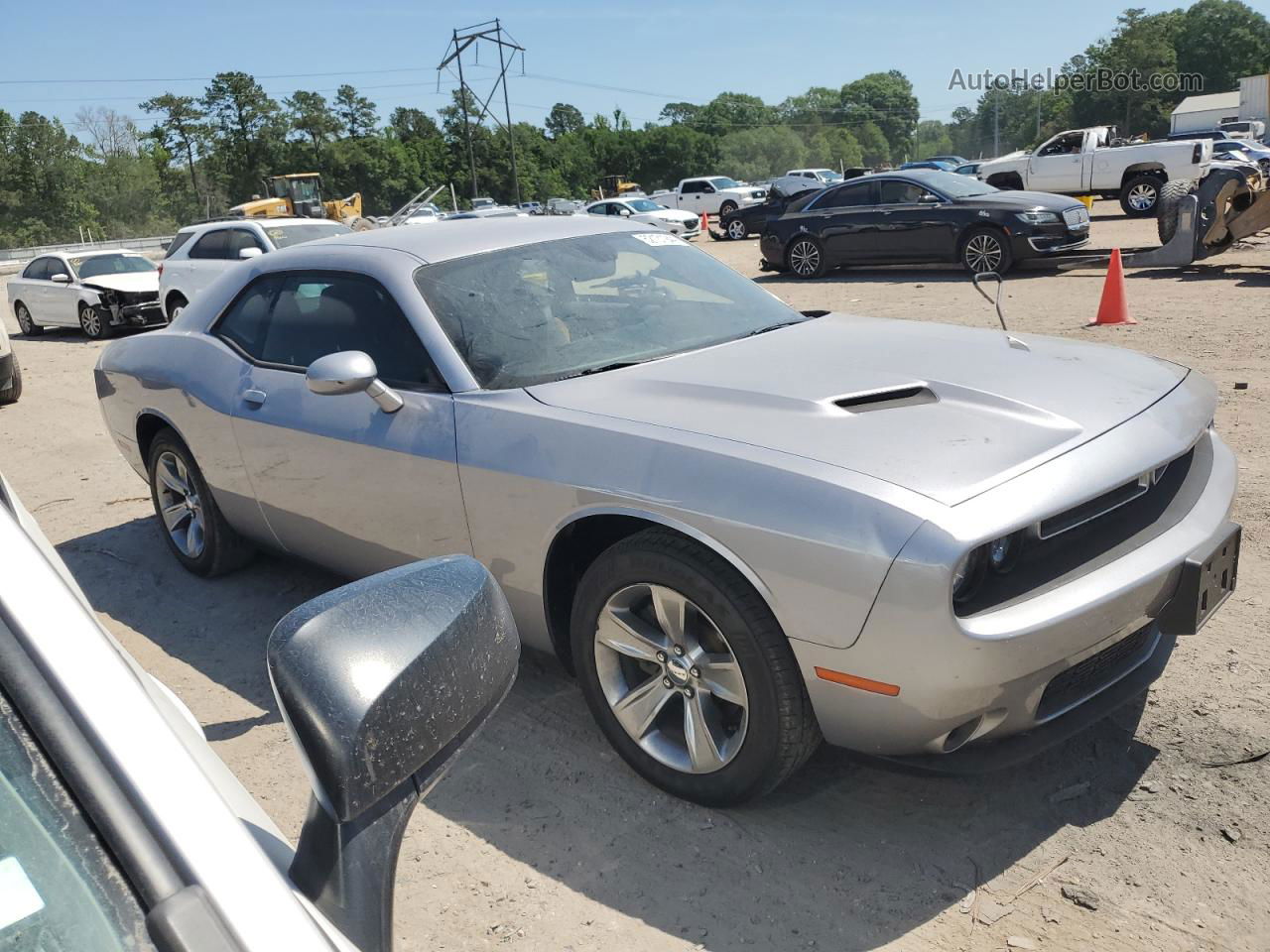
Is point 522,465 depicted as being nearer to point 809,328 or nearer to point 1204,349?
point 809,328

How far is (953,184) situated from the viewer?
51.1 ft

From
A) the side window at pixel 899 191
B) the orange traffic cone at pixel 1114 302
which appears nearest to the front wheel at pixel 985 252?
the side window at pixel 899 191

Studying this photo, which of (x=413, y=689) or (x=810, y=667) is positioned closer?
(x=413, y=689)

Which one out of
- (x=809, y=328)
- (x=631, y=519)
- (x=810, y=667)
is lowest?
(x=810, y=667)

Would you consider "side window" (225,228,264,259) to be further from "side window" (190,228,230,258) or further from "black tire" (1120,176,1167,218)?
"black tire" (1120,176,1167,218)

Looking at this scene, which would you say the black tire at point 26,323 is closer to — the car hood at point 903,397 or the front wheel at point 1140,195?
the car hood at point 903,397

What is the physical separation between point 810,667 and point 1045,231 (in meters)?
13.3

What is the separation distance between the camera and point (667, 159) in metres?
105

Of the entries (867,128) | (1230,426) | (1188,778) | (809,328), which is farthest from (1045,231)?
(867,128)

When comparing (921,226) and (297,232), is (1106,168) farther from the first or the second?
(297,232)

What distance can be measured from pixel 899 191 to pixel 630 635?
1420 cm

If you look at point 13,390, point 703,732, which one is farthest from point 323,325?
point 13,390

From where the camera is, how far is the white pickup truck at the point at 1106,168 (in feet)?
75.5

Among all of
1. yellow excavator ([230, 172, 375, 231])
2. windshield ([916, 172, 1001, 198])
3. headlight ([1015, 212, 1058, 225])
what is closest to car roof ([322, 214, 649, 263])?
headlight ([1015, 212, 1058, 225])
